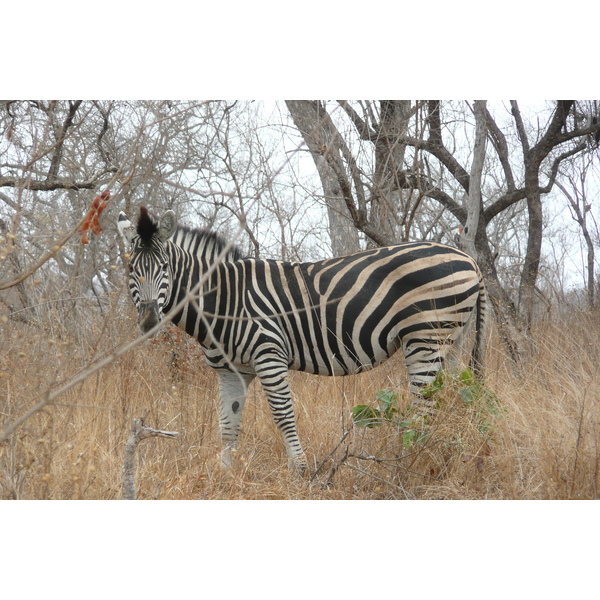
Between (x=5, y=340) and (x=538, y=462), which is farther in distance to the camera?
(x=5, y=340)

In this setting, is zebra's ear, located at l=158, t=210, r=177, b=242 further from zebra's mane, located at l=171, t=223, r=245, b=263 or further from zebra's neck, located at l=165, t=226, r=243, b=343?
zebra's mane, located at l=171, t=223, r=245, b=263

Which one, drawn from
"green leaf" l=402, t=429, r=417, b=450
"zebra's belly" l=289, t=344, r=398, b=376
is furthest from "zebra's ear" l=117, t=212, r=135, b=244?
"green leaf" l=402, t=429, r=417, b=450

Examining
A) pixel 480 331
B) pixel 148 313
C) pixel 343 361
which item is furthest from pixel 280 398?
pixel 480 331

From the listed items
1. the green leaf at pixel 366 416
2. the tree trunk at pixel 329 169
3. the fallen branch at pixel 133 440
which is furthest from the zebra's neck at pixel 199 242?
the fallen branch at pixel 133 440

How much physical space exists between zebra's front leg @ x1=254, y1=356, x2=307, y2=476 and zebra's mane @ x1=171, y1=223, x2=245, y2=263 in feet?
2.68

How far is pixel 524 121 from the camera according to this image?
5.20 m

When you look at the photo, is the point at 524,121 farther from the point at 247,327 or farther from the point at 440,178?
the point at 247,327

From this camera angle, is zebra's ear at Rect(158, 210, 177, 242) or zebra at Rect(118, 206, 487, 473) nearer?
zebra's ear at Rect(158, 210, 177, 242)

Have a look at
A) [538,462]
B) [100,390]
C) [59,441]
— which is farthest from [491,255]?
[59,441]

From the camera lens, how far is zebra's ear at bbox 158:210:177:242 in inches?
142

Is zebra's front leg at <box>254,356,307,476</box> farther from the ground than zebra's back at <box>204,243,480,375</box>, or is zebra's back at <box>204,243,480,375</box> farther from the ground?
zebra's back at <box>204,243,480,375</box>

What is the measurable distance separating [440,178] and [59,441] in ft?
12.4

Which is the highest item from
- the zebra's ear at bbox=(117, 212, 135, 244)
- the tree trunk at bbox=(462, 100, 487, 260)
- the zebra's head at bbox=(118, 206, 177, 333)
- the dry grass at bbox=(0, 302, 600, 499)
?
the tree trunk at bbox=(462, 100, 487, 260)

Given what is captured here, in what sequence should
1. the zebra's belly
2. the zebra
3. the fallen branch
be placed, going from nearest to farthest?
the fallen branch, the zebra, the zebra's belly
